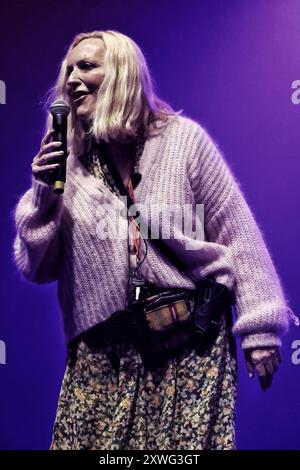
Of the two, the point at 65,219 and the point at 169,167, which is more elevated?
the point at 169,167

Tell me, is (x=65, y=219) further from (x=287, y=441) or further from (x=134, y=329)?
(x=287, y=441)

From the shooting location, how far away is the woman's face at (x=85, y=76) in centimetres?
171

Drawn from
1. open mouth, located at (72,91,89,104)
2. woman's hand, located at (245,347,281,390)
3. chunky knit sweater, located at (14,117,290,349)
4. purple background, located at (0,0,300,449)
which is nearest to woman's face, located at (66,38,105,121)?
open mouth, located at (72,91,89,104)

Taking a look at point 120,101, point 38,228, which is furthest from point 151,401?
point 120,101

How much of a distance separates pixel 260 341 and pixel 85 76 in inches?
29.5

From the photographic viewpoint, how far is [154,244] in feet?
5.19

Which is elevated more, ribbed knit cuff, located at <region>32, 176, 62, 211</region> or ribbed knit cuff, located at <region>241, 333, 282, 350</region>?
ribbed knit cuff, located at <region>32, 176, 62, 211</region>

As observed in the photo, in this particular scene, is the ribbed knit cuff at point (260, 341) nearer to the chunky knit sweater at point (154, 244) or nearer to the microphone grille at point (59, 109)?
the chunky knit sweater at point (154, 244)

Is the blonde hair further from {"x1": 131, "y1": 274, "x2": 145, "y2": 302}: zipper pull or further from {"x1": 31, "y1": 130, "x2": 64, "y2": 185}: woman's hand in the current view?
{"x1": 131, "y1": 274, "x2": 145, "y2": 302}: zipper pull

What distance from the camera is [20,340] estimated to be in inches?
101

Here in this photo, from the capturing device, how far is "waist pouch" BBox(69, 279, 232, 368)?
4.95 feet

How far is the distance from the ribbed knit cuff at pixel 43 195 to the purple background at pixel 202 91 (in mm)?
971
